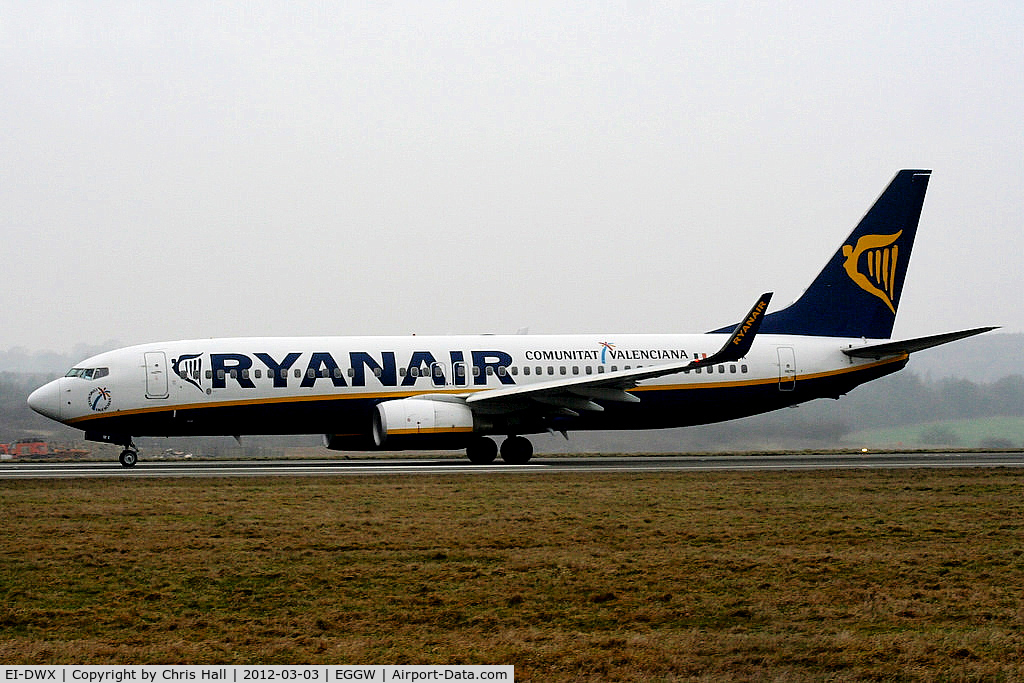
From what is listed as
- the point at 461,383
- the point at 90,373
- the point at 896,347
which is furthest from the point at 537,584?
the point at 896,347

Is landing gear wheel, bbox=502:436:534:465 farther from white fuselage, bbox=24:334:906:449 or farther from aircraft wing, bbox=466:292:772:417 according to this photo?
aircraft wing, bbox=466:292:772:417

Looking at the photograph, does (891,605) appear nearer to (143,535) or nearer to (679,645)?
(679,645)

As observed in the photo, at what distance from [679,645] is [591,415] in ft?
82.3

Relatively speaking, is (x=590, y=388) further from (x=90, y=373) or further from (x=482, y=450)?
(x=90, y=373)

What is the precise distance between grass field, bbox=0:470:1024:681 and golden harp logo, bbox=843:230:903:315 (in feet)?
60.2

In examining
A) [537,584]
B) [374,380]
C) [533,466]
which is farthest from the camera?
[374,380]

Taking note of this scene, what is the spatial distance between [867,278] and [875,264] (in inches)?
23.6

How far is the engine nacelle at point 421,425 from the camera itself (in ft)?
99.5

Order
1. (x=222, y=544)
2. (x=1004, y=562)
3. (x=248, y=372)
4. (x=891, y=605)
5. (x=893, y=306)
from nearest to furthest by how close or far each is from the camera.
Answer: (x=891, y=605) → (x=1004, y=562) → (x=222, y=544) → (x=248, y=372) → (x=893, y=306)

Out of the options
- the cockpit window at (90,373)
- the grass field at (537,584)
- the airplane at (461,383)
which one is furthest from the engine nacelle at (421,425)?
the grass field at (537,584)

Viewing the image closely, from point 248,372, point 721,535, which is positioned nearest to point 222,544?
point 721,535

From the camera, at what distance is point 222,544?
1484cm

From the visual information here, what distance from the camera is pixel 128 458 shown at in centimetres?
3162

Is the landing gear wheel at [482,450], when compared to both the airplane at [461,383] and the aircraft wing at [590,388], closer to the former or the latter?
the airplane at [461,383]
